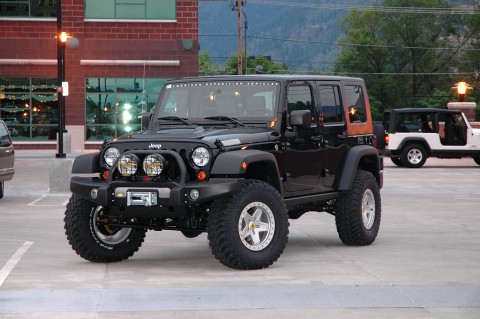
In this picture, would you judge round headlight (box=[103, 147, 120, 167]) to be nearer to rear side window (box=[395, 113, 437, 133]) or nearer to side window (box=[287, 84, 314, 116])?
side window (box=[287, 84, 314, 116])

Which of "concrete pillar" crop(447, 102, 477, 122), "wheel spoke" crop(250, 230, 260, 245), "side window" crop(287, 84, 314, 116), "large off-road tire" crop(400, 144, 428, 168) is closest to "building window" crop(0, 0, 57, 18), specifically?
"concrete pillar" crop(447, 102, 477, 122)

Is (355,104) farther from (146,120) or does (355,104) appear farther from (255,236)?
(255,236)

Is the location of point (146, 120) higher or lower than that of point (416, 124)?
higher

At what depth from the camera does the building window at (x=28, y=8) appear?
54.4m

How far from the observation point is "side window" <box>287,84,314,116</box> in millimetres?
12953

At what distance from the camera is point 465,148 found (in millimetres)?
37906

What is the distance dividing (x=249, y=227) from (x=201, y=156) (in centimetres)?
88

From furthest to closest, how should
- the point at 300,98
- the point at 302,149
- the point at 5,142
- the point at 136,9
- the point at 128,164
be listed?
the point at 136,9, the point at 5,142, the point at 300,98, the point at 302,149, the point at 128,164

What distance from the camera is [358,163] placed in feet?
45.6

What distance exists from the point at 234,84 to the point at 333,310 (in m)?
4.44

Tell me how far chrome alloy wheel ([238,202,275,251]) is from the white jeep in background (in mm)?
25936

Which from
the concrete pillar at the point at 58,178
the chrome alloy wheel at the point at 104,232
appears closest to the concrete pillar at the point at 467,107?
the concrete pillar at the point at 58,178

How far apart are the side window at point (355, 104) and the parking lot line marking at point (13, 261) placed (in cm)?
425

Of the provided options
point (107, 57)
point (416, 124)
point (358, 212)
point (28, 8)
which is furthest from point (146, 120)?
point (28, 8)
